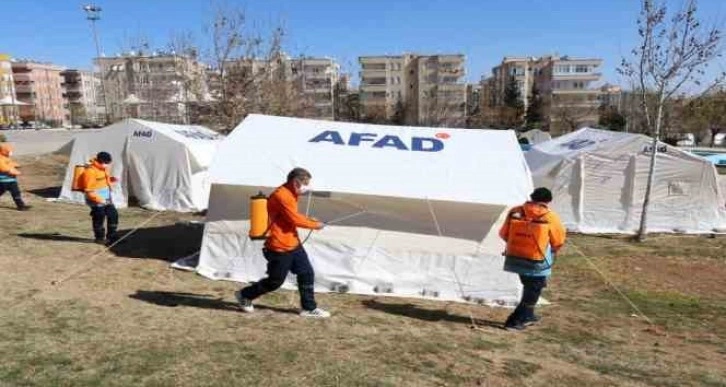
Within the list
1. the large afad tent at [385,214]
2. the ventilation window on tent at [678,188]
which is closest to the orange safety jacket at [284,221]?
the large afad tent at [385,214]

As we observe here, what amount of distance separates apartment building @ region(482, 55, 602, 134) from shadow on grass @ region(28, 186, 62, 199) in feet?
Answer: 164

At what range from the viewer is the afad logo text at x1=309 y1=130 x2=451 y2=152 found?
8.46m

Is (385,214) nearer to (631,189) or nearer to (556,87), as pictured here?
(631,189)

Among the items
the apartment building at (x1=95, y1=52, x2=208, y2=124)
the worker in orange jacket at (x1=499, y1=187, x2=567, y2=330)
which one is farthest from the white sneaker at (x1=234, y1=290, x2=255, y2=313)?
the apartment building at (x1=95, y1=52, x2=208, y2=124)

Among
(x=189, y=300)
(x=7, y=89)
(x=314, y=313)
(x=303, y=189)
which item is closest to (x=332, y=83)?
(x=189, y=300)

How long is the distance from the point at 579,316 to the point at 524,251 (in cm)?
193

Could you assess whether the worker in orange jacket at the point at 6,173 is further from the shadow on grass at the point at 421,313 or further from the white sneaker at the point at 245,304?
the shadow on grass at the point at 421,313

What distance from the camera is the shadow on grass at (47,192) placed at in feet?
52.7

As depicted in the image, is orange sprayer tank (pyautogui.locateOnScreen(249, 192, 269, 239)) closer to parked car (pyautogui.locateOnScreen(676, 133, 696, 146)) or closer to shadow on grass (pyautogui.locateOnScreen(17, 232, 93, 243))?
shadow on grass (pyautogui.locateOnScreen(17, 232, 93, 243))

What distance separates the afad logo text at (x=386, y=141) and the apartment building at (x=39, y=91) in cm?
10475

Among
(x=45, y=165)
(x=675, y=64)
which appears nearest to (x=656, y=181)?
(x=675, y=64)

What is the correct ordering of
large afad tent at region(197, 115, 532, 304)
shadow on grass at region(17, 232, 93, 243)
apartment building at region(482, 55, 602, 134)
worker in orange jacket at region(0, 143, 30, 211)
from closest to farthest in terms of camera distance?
large afad tent at region(197, 115, 532, 304), shadow on grass at region(17, 232, 93, 243), worker in orange jacket at region(0, 143, 30, 211), apartment building at region(482, 55, 602, 134)

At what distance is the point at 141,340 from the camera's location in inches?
204

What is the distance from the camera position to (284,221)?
5.85 m
